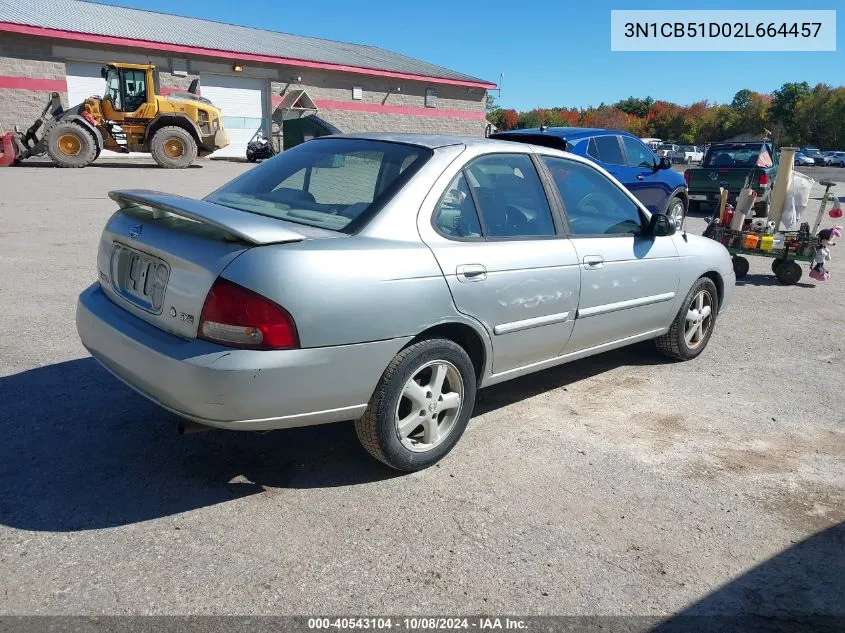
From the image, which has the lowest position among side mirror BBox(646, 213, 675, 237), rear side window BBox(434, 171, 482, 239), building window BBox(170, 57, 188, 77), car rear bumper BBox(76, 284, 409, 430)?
car rear bumper BBox(76, 284, 409, 430)

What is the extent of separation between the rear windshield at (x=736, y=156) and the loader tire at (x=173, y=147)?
13.9 metres

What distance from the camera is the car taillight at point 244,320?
2.66 m

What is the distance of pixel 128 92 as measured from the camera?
19.5 m

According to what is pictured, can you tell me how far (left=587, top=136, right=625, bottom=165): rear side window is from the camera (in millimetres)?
9609

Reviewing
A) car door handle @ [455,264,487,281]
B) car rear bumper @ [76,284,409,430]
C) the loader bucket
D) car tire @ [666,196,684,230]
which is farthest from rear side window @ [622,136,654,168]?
the loader bucket

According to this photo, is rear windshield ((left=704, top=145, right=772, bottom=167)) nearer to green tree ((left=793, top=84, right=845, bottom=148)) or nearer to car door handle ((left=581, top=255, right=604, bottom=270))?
car door handle ((left=581, top=255, right=604, bottom=270))

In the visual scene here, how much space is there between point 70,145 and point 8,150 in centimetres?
150

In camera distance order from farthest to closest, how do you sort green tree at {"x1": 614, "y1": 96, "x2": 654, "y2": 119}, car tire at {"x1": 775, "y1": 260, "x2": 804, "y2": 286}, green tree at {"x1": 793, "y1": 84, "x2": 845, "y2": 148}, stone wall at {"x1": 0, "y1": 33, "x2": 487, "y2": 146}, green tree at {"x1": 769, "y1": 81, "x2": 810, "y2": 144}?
1. green tree at {"x1": 614, "y1": 96, "x2": 654, "y2": 119}
2. green tree at {"x1": 769, "y1": 81, "x2": 810, "y2": 144}
3. green tree at {"x1": 793, "y1": 84, "x2": 845, "y2": 148}
4. stone wall at {"x1": 0, "y1": 33, "x2": 487, "y2": 146}
5. car tire at {"x1": 775, "y1": 260, "x2": 804, "y2": 286}

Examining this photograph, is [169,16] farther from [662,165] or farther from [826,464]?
[826,464]

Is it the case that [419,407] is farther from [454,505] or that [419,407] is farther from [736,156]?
[736,156]

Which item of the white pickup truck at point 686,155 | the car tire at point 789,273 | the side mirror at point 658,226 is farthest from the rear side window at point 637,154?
the white pickup truck at point 686,155

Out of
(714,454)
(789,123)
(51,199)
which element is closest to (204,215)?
(714,454)

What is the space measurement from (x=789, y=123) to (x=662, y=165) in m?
80.8

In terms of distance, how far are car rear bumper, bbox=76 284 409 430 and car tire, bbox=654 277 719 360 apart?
2748mm
